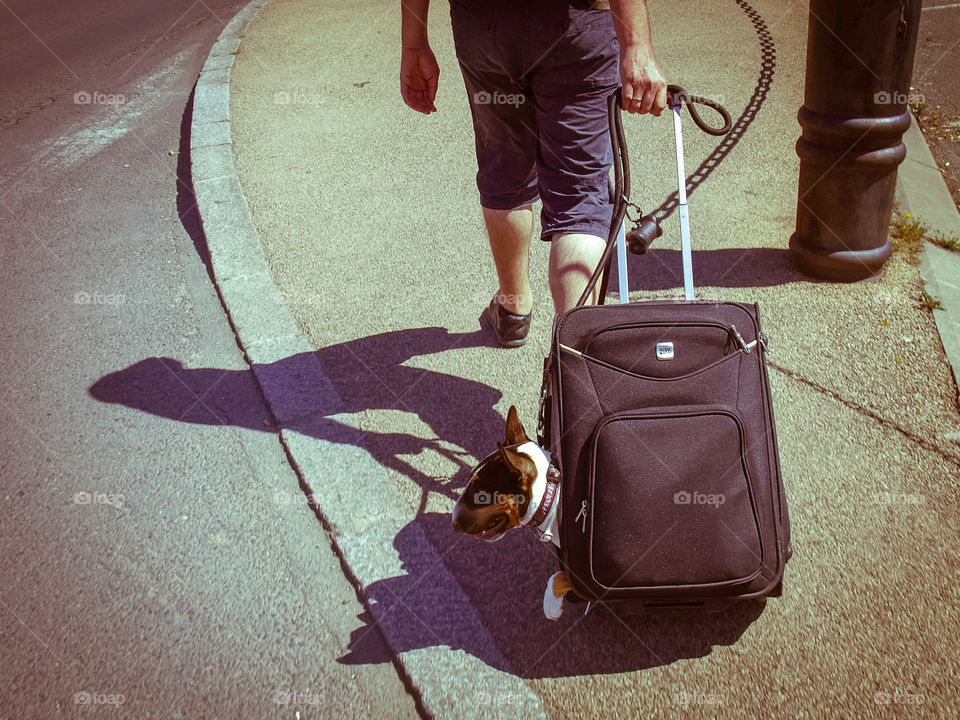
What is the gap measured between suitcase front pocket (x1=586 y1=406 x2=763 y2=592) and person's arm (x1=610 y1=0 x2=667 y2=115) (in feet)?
3.08

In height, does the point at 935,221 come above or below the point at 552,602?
below

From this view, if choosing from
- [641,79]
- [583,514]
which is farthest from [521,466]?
A: [641,79]

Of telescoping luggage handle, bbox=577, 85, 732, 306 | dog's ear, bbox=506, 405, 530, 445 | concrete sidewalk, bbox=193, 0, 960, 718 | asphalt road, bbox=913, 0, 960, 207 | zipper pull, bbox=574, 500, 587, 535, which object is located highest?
telescoping luggage handle, bbox=577, 85, 732, 306

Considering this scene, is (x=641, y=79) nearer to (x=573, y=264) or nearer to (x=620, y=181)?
(x=620, y=181)

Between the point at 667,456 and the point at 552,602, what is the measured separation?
1.86ft

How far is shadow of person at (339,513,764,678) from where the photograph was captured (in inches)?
86.7

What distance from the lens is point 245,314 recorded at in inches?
150

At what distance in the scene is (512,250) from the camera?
121 inches

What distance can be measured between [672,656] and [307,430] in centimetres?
165

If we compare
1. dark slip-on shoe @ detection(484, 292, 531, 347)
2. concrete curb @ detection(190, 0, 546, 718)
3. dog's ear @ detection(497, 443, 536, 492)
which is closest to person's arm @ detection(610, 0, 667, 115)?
dog's ear @ detection(497, 443, 536, 492)

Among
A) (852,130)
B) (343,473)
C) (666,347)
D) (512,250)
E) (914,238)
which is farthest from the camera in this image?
(914,238)

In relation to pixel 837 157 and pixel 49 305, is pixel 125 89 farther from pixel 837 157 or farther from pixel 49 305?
pixel 837 157

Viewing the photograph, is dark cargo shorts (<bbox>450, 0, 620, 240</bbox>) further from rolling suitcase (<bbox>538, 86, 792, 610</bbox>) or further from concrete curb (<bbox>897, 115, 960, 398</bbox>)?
concrete curb (<bbox>897, 115, 960, 398</bbox>)

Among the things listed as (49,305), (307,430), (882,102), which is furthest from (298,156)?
(882,102)
